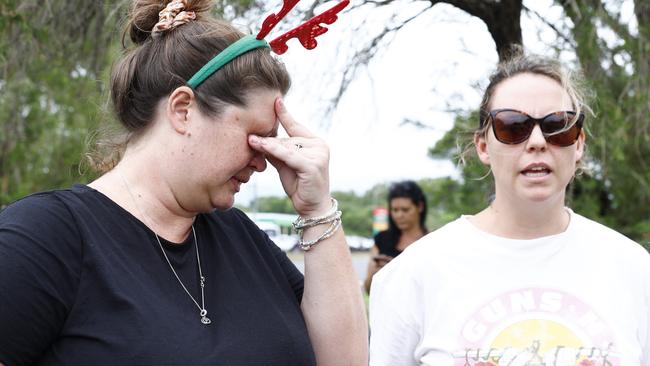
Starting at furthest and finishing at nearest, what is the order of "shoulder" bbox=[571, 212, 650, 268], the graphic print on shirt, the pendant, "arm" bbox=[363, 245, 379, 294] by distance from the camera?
1. "arm" bbox=[363, 245, 379, 294]
2. "shoulder" bbox=[571, 212, 650, 268]
3. the graphic print on shirt
4. the pendant

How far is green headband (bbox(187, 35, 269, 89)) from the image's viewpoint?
197 cm

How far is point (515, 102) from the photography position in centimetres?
262

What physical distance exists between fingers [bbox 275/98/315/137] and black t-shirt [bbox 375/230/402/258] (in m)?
3.86

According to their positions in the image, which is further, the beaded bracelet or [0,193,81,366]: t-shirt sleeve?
the beaded bracelet

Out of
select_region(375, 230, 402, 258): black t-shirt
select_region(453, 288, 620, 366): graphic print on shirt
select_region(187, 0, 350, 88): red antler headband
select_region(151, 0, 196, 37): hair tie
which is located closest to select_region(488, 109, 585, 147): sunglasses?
select_region(453, 288, 620, 366): graphic print on shirt

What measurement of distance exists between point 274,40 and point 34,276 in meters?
0.88

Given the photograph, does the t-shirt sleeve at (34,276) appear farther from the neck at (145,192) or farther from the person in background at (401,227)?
the person in background at (401,227)

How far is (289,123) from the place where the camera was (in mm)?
2125

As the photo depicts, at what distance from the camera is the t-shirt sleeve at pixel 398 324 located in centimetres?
253

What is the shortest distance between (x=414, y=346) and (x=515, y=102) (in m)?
0.80

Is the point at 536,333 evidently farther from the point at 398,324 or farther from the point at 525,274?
the point at 398,324

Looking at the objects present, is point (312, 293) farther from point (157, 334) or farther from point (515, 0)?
point (515, 0)

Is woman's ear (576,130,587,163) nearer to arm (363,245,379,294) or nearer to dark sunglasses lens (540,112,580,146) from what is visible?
dark sunglasses lens (540,112,580,146)

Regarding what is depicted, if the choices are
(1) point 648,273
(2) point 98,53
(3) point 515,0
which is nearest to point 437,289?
(1) point 648,273
